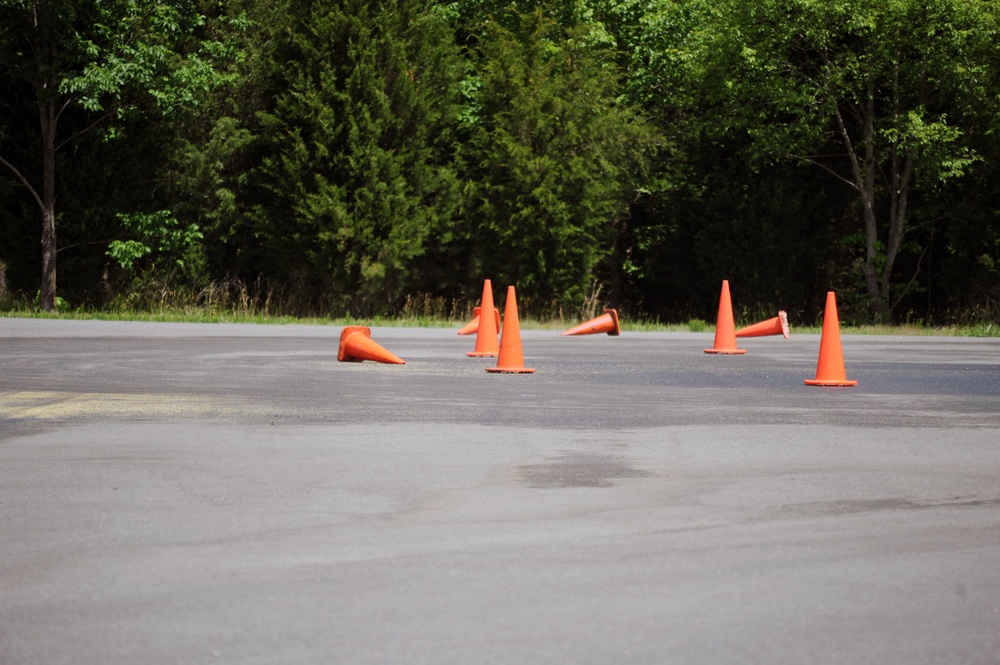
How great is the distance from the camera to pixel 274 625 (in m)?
4.91

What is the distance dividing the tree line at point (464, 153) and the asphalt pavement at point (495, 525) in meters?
18.4

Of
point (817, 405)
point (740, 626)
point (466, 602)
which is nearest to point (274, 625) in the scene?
point (466, 602)

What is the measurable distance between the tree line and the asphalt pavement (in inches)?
726

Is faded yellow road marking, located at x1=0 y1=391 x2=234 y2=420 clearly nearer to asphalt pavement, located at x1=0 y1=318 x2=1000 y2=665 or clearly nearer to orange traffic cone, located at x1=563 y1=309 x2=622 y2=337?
asphalt pavement, located at x1=0 y1=318 x2=1000 y2=665

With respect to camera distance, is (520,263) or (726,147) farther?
(726,147)

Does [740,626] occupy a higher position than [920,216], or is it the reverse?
[920,216]

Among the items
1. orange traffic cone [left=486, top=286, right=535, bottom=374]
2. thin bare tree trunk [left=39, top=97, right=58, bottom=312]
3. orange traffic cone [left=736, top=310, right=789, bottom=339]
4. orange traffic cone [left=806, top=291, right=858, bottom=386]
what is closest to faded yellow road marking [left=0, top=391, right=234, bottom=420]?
orange traffic cone [left=486, top=286, right=535, bottom=374]

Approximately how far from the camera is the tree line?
3177cm

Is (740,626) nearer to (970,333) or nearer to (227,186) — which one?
(970,333)

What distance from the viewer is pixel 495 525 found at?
6758mm

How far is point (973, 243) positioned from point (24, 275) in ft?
72.6

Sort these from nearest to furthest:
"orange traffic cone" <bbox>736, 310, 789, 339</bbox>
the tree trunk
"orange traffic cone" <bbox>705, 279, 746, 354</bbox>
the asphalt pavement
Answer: the asphalt pavement → "orange traffic cone" <bbox>705, 279, 746, 354</bbox> → "orange traffic cone" <bbox>736, 310, 789, 339</bbox> → the tree trunk

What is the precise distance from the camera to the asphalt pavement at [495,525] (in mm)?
4828

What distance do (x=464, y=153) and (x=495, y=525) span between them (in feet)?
95.7
